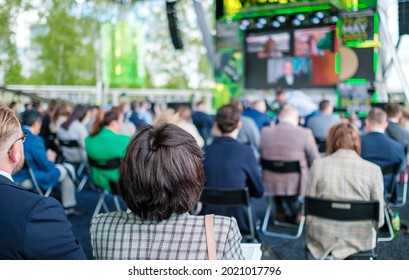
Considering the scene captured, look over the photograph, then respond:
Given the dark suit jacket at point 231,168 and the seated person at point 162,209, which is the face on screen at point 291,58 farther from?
the seated person at point 162,209

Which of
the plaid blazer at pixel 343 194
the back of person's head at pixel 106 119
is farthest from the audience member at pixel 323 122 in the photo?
the plaid blazer at pixel 343 194

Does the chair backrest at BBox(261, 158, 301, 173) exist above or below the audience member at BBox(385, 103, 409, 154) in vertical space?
below

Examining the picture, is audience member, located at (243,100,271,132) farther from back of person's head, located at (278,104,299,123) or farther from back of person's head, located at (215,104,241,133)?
back of person's head, located at (215,104,241,133)

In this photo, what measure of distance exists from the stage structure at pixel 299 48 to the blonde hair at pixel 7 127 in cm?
1019

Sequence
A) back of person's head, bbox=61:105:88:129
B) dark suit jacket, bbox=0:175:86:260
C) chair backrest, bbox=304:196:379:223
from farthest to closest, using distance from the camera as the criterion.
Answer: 1. back of person's head, bbox=61:105:88:129
2. chair backrest, bbox=304:196:379:223
3. dark suit jacket, bbox=0:175:86:260

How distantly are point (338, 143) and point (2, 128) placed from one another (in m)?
2.30

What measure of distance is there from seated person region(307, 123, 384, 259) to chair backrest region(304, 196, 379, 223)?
0.11 m

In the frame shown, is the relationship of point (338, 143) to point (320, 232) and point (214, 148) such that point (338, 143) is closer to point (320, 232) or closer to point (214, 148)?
point (320, 232)

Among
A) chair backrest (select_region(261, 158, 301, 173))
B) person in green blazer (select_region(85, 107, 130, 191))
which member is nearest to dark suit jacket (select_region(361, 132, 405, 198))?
chair backrest (select_region(261, 158, 301, 173))

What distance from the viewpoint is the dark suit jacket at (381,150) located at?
167 inches

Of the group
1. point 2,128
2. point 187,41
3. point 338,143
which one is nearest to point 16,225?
point 2,128

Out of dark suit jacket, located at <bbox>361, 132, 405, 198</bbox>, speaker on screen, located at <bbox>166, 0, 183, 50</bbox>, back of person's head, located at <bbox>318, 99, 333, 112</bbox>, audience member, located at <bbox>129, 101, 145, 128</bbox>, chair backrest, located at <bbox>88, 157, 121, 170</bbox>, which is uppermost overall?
speaker on screen, located at <bbox>166, 0, 183, 50</bbox>

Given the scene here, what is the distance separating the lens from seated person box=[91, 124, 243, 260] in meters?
1.43

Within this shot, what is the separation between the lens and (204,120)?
366 inches
